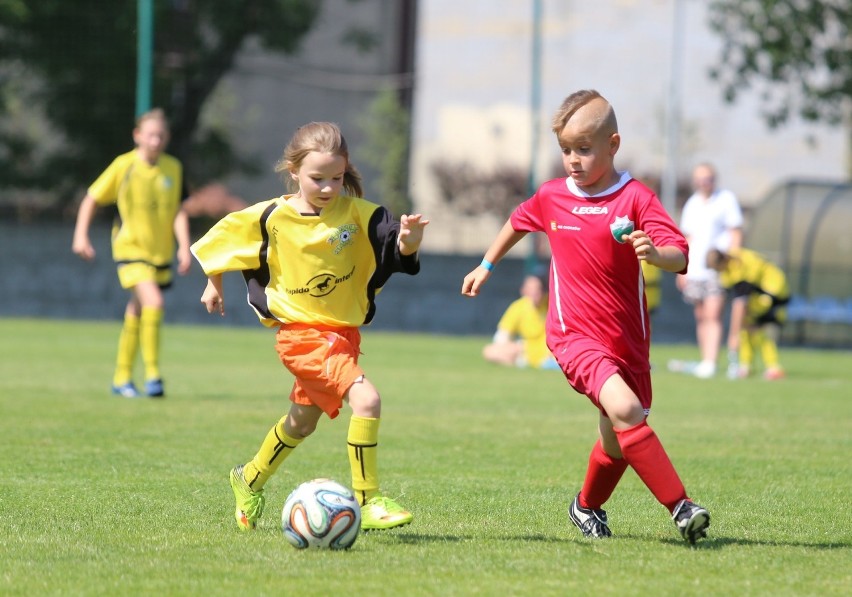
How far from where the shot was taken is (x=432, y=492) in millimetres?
6801

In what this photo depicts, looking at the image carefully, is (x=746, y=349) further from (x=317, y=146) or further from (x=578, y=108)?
(x=317, y=146)

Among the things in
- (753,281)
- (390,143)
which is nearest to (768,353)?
(753,281)

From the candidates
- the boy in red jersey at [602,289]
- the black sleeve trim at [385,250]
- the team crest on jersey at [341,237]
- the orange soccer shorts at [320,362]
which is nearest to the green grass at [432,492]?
the boy in red jersey at [602,289]

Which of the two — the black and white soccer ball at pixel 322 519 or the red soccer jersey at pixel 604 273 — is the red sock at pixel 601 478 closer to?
the red soccer jersey at pixel 604 273

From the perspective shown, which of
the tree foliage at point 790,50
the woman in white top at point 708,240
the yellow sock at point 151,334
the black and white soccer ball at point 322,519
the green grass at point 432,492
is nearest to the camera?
the green grass at point 432,492

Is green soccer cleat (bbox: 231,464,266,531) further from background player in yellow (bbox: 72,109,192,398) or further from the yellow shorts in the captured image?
the yellow shorts

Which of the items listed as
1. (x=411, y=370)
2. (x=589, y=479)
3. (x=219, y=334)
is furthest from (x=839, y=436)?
(x=219, y=334)

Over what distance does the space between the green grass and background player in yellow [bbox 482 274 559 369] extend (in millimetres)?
3476

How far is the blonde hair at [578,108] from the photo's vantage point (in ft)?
18.3

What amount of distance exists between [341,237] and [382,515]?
46.4 inches

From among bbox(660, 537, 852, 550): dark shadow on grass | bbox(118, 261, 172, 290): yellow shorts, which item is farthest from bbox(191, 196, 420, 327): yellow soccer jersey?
bbox(118, 261, 172, 290): yellow shorts

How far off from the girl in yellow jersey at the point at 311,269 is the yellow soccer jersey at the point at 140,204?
18.5ft

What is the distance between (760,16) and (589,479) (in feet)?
76.6

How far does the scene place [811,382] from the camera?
610 inches
